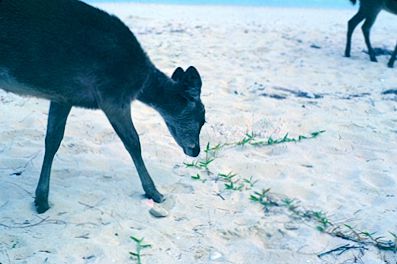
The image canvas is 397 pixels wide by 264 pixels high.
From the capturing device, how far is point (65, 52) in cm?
333

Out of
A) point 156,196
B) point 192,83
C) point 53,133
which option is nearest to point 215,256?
point 156,196

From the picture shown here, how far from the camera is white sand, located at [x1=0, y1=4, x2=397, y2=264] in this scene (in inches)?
125

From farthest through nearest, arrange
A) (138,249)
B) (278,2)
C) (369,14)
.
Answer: (278,2) < (369,14) < (138,249)

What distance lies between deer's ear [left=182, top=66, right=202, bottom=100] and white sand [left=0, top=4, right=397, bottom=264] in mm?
726

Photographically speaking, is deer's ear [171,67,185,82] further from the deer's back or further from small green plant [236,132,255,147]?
small green plant [236,132,255,147]

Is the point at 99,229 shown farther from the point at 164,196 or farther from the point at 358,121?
the point at 358,121

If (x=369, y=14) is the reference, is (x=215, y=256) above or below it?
below

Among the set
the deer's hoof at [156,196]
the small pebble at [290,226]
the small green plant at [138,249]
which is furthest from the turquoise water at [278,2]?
the small green plant at [138,249]

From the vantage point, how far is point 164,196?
152 inches

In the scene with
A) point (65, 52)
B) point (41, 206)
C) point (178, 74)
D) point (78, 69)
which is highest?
point (65, 52)

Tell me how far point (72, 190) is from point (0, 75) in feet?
3.56

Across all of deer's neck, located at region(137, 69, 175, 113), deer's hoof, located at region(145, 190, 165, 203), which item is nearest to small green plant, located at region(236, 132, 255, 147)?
deer's neck, located at region(137, 69, 175, 113)

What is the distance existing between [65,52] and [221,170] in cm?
174

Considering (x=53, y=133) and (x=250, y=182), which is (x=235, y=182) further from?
(x=53, y=133)
